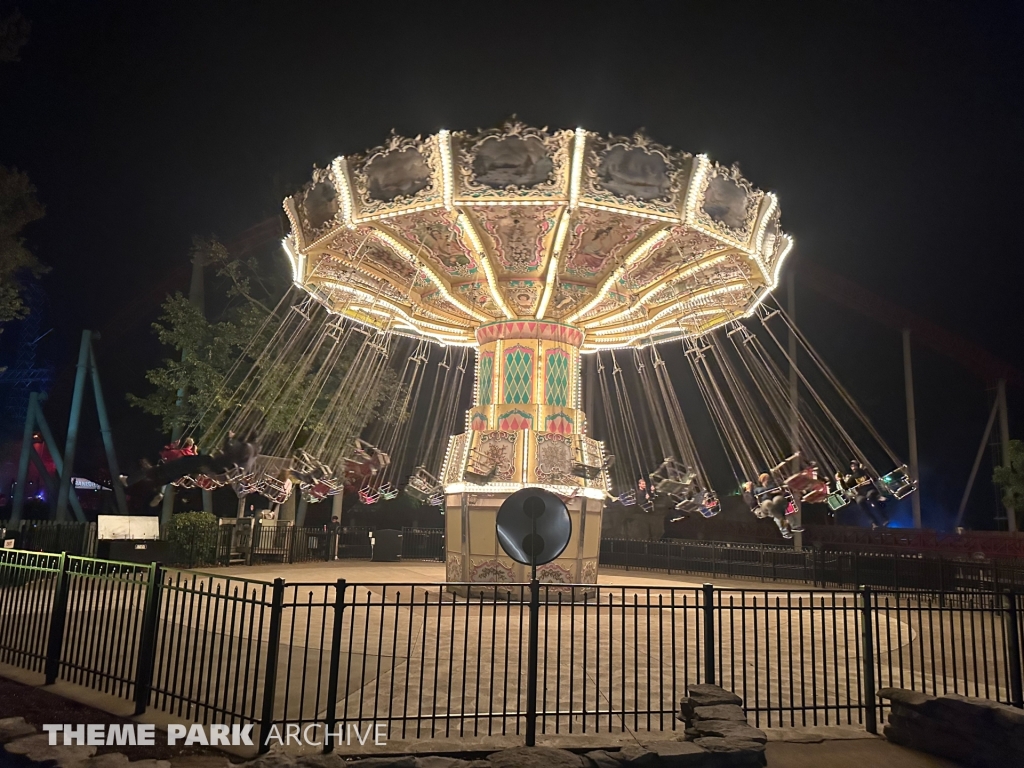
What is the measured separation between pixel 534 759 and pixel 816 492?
798 cm

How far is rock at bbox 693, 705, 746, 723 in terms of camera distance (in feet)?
16.3

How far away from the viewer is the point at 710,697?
5.30 m

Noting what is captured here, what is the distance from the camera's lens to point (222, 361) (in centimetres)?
2164

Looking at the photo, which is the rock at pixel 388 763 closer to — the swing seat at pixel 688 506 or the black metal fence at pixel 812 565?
the swing seat at pixel 688 506

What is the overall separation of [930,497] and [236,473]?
3008 centimetres

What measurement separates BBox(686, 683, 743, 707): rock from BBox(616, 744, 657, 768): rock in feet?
3.20

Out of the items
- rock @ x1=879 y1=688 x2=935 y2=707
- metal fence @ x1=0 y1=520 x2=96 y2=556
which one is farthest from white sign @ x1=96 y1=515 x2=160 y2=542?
rock @ x1=879 y1=688 x2=935 y2=707

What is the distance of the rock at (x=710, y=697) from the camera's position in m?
5.25

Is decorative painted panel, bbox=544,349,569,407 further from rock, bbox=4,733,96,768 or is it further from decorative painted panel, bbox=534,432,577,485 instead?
rock, bbox=4,733,96,768

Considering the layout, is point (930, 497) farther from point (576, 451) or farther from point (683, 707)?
point (683, 707)

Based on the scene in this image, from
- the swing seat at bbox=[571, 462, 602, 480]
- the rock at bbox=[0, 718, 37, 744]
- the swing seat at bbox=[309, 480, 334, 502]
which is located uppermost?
the swing seat at bbox=[571, 462, 602, 480]

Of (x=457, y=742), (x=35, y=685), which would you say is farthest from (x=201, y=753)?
(x=35, y=685)

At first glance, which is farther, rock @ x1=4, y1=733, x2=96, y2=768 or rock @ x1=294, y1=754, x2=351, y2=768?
rock @ x1=4, y1=733, x2=96, y2=768

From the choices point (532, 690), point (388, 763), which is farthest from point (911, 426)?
point (388, 763)
